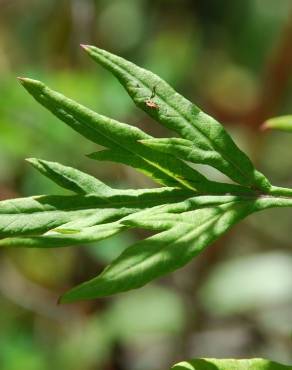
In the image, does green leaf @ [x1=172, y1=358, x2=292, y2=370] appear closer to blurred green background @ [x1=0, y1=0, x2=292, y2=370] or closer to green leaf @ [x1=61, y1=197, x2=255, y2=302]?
green leaf @ [x1=61, y1=197, x2=255, y2=302]

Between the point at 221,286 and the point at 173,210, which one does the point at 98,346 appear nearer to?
→ the point at 221,286

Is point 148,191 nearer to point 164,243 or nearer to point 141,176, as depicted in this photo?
point 164,243

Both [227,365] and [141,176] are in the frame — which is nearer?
[227,365]

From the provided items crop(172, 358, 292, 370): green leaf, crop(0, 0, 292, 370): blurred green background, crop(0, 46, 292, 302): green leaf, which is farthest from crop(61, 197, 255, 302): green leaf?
crop(0, 0, 292, 370): blurred green background

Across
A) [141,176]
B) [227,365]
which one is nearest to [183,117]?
[227,365]

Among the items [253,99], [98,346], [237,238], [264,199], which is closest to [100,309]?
[98,346]

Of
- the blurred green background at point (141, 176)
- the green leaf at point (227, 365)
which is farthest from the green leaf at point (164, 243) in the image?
the blurred green background at point (141, 176)
